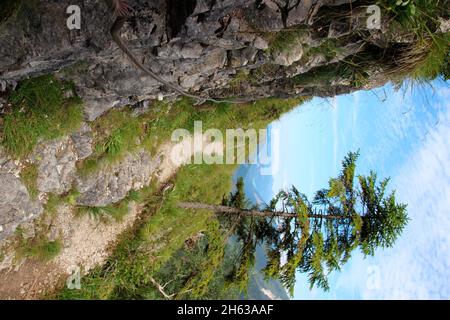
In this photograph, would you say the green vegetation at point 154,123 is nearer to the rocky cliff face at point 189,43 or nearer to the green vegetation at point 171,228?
the green vegetation at point 171,228

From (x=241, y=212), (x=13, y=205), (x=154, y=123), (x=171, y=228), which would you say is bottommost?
(x=171, y=228)

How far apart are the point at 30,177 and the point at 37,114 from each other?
102cm

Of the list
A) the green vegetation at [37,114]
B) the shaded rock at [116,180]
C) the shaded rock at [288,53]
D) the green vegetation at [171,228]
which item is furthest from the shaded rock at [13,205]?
the shaded rock at [288,53]

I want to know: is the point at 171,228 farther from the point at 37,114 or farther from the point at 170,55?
the point at 170,55

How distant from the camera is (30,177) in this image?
614 centimetres

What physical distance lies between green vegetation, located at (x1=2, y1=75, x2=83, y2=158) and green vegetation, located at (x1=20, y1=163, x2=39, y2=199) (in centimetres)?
24

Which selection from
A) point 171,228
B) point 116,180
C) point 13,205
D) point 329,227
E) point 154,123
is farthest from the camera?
point 171,228

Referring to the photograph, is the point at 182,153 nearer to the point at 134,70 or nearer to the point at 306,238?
the point at 306,238

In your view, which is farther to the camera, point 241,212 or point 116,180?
point 241,212

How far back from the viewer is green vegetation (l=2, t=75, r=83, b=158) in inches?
215

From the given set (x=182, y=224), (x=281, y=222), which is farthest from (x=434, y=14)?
(x=182, y=224)

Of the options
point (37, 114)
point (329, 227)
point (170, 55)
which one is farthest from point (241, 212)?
point (170, 55)

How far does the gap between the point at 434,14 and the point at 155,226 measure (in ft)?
24.2

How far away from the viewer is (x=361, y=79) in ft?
21.5
